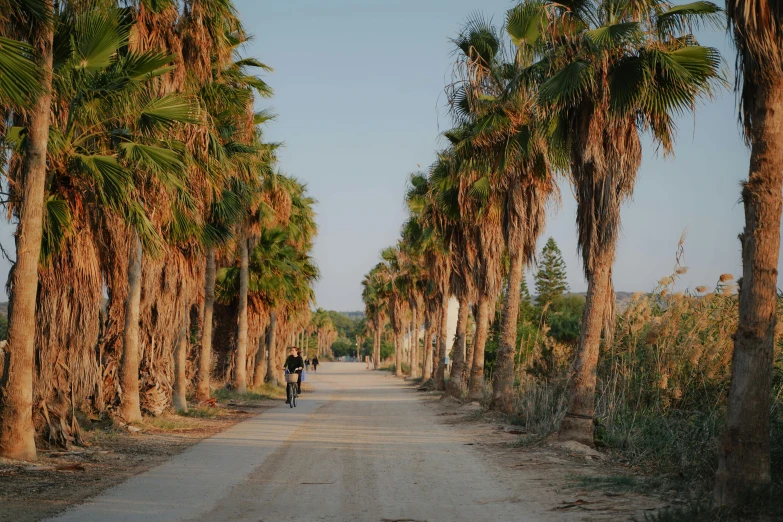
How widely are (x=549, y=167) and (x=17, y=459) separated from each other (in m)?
13.7

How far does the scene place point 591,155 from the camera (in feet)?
46.3

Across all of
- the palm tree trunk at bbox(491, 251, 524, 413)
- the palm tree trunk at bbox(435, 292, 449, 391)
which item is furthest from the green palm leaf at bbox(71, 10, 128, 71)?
the palm tree trunk at bbox(435, 292, 449, 391)

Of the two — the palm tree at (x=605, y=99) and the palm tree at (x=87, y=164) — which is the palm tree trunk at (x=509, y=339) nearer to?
the palm tree at (x=605, y=99)

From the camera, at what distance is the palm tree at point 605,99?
504 inches

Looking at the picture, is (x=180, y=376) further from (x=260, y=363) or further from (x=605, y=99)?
(x=260, y=363)

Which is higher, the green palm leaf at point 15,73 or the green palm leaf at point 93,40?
the green palm leaf at point 93,40

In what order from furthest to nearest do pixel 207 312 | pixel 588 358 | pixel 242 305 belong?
pixel 242 305 < pixel 207 312 < pixel 588 358

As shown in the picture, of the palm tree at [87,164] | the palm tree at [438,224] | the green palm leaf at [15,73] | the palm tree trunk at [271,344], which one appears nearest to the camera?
the green palm leaf at [15,73]

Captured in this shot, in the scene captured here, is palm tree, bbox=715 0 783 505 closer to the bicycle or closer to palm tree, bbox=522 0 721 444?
palm tree, bbox=522 0 721 444

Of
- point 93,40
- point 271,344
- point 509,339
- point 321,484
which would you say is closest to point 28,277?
point 93,40

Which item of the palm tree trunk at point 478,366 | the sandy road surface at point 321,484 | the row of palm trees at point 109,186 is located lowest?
the sandy road surface at point 321,484

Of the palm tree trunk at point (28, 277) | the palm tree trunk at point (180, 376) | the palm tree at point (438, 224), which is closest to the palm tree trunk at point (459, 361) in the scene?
the palm tree at point (438, 224)

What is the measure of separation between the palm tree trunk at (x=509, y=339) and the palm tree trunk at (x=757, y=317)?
13.5 m

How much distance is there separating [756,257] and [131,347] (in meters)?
13.5
